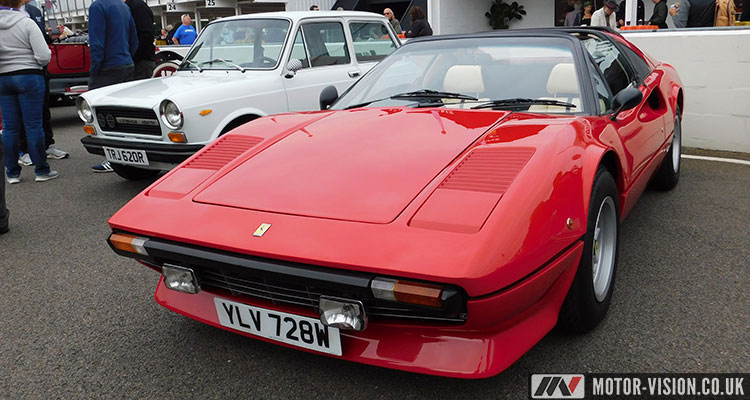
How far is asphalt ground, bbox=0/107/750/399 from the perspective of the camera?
2107 mm

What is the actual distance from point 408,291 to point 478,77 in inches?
62.0

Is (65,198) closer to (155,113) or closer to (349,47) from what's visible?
(155,113)

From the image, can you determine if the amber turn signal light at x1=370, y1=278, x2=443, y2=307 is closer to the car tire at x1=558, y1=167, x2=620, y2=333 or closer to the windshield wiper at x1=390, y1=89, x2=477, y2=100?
the car tire at x1=558, y1=167, x2=620, y2=333

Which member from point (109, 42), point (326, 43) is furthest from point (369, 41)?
point (109, 42)

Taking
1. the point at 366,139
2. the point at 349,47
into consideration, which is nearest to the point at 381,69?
the point at 366,139

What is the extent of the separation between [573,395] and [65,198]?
4.40 metres

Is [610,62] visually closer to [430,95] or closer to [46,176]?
[430,95]

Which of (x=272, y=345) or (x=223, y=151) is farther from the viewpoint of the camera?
(x=223, y=151)

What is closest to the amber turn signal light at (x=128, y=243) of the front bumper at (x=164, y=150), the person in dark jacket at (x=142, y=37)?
the front bumper at (x=164, y=150)

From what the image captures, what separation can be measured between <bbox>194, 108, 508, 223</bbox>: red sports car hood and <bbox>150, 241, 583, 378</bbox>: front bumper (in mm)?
370

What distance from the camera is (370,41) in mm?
6199

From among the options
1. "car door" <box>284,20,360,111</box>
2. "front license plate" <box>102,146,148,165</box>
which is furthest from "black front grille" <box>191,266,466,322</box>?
"car door" <box>284,20,360,111</box>

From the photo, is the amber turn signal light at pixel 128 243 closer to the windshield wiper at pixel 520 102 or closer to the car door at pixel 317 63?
the windshield wiper at pixel 520 102

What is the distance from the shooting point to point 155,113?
14.9 ft
